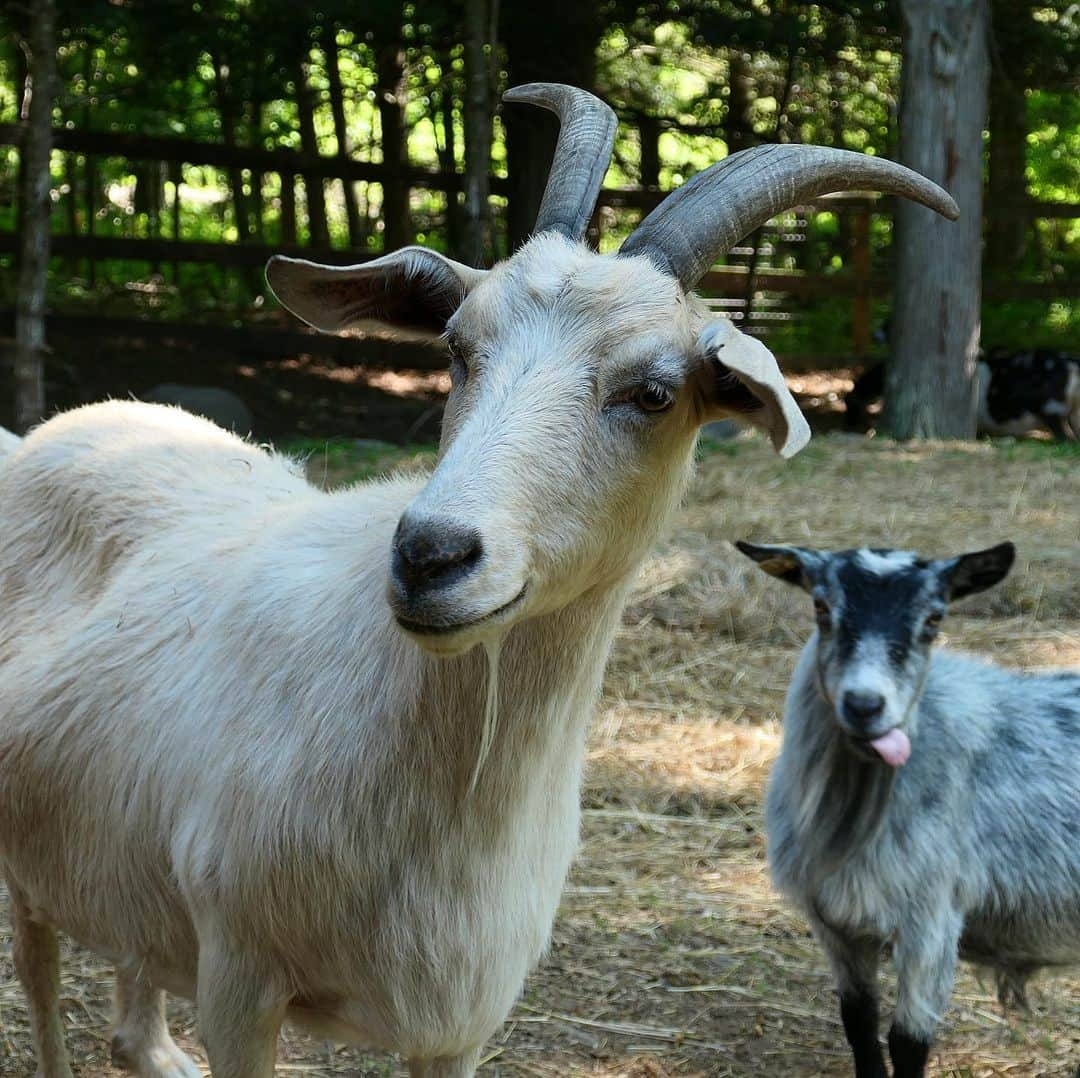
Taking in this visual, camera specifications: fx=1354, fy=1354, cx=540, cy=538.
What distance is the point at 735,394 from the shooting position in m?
2.23

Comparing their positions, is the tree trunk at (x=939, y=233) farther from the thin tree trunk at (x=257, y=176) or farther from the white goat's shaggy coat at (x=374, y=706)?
the white goat's shaggy coat at (x=374, y=706)

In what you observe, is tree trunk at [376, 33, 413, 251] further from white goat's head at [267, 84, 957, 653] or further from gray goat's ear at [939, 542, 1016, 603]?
white goat's head at [267, 84, 957, 653]

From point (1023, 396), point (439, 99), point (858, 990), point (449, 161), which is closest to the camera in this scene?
point (858, 990)

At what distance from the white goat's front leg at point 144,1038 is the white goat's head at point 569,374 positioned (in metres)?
1.77

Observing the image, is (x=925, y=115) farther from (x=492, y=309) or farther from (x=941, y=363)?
(x=492, y=309)

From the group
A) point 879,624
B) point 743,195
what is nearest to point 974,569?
point 879,624

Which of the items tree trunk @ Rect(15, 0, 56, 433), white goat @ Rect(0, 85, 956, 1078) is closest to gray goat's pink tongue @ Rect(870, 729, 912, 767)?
white goat @ Rect(0, 85, 956, 1078)

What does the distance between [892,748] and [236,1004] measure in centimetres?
180

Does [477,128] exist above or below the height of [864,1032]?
above

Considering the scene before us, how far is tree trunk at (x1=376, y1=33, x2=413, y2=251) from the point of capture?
14085 mm

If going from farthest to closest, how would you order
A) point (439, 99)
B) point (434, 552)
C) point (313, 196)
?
point (439, 99) → point (313, 196) → point (434, 552)

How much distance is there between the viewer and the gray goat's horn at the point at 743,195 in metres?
2.35

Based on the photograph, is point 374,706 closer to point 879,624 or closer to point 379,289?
point 379,289

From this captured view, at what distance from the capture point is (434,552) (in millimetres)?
1813
